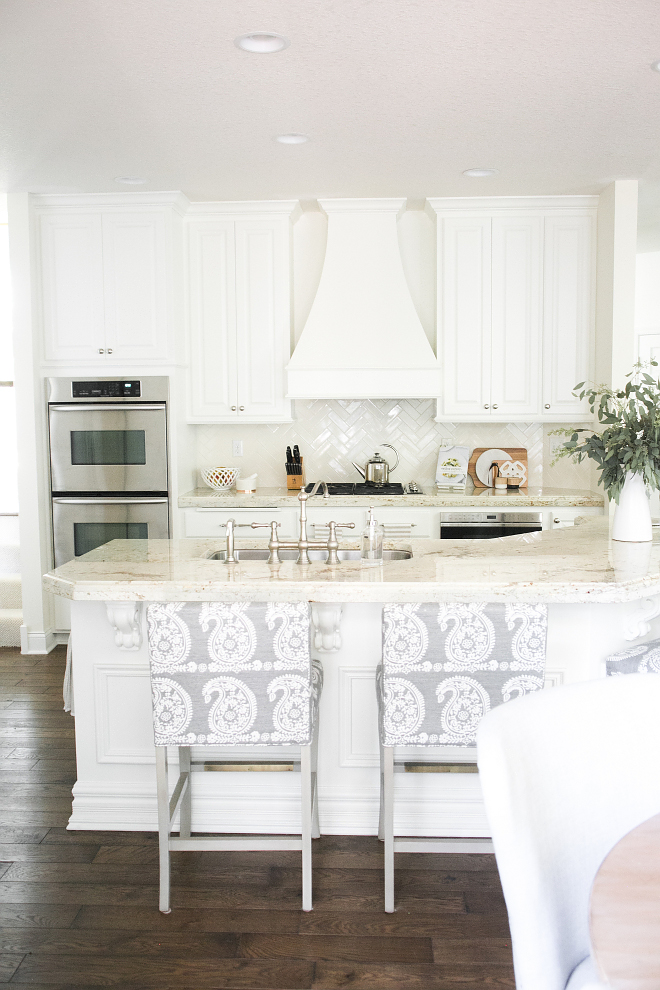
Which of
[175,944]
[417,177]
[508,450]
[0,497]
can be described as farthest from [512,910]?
[0,497]

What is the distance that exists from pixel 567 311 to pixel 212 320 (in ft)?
7.01

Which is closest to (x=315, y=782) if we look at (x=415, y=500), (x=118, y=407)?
(x=415, y=500)

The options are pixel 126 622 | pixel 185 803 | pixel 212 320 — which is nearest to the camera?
pixel 126 622

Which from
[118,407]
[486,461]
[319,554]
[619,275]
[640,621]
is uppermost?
[619,275]

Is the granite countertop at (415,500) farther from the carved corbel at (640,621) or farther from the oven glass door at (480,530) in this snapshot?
the carved corbel at (640,621)

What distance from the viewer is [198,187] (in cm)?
459

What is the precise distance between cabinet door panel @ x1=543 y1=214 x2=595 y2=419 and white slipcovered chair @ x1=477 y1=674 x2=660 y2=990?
3735 millimetres

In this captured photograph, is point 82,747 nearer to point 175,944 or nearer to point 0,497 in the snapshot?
point 175,944

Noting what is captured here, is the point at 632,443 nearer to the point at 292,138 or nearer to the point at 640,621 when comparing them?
the point at 640,621

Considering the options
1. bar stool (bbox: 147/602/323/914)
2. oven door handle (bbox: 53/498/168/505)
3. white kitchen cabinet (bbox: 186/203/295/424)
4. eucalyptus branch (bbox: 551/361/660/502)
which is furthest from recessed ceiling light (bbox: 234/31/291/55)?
oven door handle (bbox: 53/498/168/505)

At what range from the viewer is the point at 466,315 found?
196 inches

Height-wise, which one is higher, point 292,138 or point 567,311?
point 292,138

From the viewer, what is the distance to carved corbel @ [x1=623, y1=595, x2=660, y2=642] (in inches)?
107

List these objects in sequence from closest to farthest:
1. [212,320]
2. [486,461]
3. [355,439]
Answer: [212,320], [486,461], [355,439]
